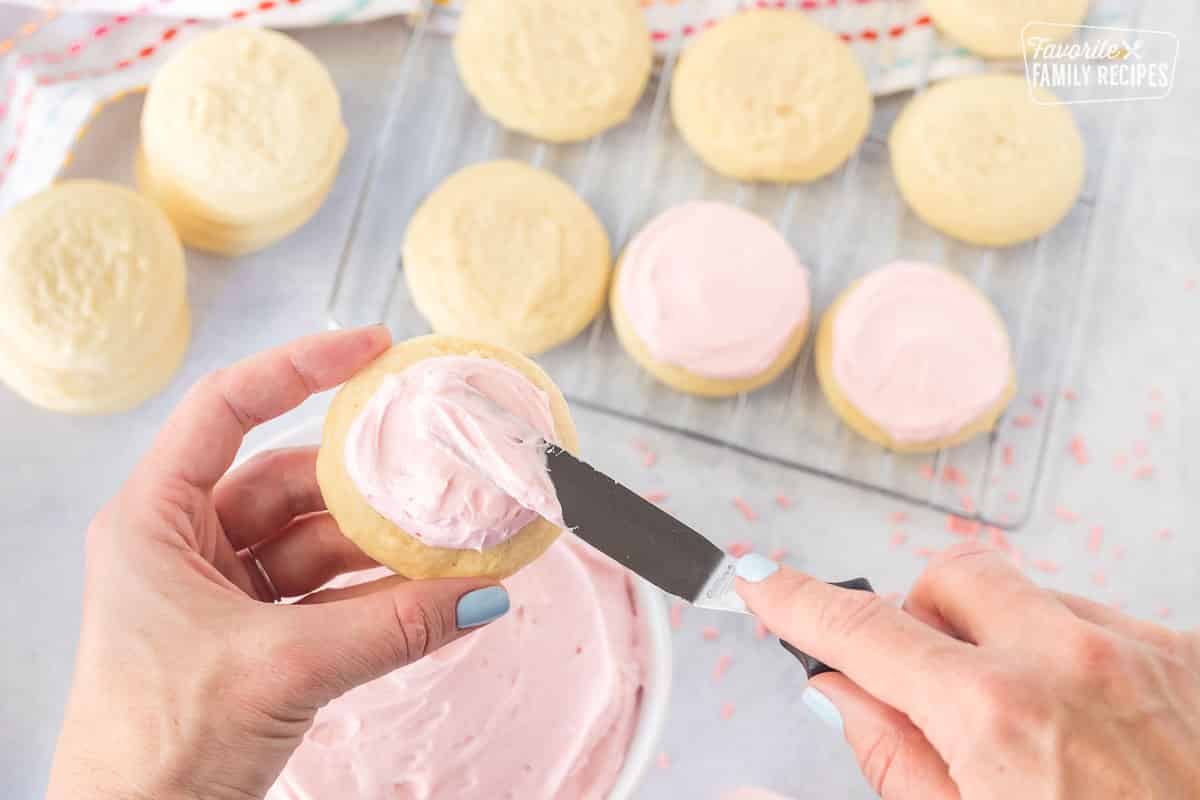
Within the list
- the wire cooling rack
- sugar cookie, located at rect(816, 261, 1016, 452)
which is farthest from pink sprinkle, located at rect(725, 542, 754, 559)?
sugar cookie, located at rect(816, 261, 1016, 452)

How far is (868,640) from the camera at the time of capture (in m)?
1.01

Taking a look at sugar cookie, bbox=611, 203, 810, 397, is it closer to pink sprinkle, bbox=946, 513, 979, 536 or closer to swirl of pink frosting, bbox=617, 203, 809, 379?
swirl of pink frosting, bbox=617, 203, 809, 379

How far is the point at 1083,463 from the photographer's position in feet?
6.34

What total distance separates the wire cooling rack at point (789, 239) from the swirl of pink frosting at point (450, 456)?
0.75 metres

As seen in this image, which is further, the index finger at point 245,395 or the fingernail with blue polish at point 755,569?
the index finger at point 245,395

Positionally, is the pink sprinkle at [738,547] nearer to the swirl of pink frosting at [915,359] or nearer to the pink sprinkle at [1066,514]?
the swirl of pink frosting at [915,359]

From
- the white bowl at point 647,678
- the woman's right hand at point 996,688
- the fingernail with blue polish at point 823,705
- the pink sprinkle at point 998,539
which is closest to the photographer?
the woman's right hand at point 996,688

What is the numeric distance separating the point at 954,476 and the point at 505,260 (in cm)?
86

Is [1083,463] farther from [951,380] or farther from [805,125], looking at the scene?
[805,125]

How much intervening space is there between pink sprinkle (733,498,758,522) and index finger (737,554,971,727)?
2.48 ft

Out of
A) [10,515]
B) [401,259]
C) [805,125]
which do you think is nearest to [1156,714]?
[805,125]

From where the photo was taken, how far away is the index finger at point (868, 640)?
100 cm

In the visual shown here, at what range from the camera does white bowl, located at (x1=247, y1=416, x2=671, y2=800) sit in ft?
4.44

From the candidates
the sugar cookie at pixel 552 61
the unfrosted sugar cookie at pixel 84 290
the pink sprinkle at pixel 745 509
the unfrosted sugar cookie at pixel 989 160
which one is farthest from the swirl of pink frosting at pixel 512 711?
the unfrosted sugar cookie at pixel 989 160
